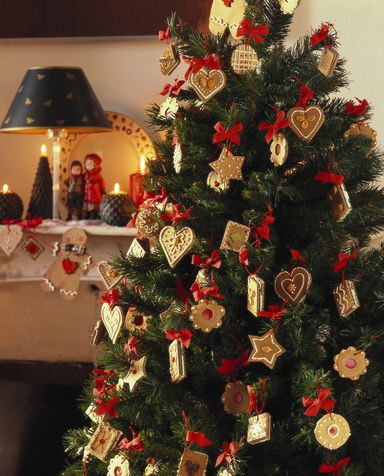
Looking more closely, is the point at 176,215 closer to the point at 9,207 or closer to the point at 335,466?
the point at 335,466

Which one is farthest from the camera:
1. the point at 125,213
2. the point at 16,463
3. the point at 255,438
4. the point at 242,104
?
the point at 125,213

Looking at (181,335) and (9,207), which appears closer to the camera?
(181,335)

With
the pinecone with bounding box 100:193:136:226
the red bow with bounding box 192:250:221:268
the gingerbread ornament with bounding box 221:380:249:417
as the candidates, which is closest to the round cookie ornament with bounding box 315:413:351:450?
the gingerbread ornament with bounding box 221:380:249:417

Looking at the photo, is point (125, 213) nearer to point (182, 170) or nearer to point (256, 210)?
point (182, 170)

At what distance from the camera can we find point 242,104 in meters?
1.04

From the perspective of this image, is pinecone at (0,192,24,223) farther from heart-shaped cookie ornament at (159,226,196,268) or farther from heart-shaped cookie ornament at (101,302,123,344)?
heart-shaped cookie ornament at (159,226,196,268)

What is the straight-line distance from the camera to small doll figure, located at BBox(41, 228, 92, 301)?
191 cm

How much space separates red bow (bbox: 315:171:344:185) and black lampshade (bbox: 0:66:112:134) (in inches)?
41.1

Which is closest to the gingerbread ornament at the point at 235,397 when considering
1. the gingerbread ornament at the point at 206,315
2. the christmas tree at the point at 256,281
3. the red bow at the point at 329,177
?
the christmas tree at the point at 256,281

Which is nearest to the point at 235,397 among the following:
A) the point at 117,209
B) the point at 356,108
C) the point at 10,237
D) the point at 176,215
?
the point at 176,215

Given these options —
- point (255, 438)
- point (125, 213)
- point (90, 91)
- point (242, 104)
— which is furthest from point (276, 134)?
point (90, 91)

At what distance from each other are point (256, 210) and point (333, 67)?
246mm

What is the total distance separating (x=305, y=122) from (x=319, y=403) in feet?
1.30

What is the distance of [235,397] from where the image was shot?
1.00m
